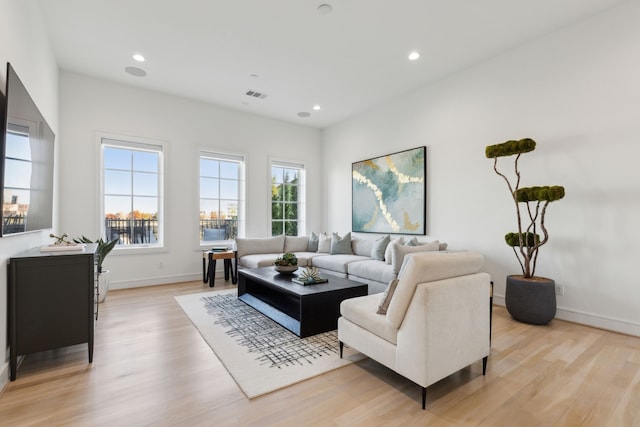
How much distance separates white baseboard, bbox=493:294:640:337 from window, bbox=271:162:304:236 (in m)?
4.73

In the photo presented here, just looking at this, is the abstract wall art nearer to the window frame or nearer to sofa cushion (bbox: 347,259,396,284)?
sofa cushion (bbox: 347,259,396,284)

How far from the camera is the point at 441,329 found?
5.99 ft

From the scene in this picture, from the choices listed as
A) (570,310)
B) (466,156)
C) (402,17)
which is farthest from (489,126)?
(570,310)

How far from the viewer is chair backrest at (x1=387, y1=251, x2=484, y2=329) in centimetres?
183

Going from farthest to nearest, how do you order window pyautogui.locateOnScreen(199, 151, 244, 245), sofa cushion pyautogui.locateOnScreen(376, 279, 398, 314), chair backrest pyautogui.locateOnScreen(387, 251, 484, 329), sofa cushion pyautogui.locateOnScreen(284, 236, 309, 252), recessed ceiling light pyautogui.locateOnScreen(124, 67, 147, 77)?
sofa cushion pyautogui.locateOnScreen(284, 236, 309, 252) < window pyautogui.locateOnScreen(199, 151, 244, 245) < recessed ceiling light pyautogui.locateOnScreen(124, 67, 147, 77) < sofa cushion pyautogui.locateOnScreen(376, 279, 398, 314) < chair backrest pyautogui.locateOnScreen(387, 251, 484, 329)

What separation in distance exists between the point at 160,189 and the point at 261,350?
3.81m

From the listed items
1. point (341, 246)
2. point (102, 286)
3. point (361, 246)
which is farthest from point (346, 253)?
point (102, 286)

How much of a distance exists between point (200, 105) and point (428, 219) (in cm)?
446

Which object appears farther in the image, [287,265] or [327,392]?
[287,265]

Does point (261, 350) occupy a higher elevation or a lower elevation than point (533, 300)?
lower

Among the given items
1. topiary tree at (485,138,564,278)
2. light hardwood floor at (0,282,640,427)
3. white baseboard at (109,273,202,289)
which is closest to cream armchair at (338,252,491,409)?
light hardwood floor at (0,282,640,427)

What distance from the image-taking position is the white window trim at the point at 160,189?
466 centimetres

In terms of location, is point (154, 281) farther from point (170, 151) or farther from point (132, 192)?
point (170, 151)

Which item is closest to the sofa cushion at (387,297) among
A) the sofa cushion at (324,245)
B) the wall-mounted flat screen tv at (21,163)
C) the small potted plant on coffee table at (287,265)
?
the small potted plant on coffee table at (287,265)
